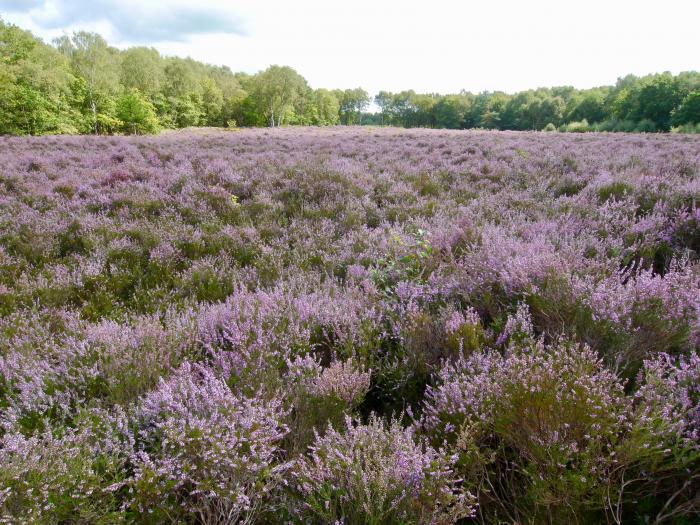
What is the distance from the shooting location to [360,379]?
2.00 meters

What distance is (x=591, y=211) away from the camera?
4949mm

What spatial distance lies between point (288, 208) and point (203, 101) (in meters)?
69.9

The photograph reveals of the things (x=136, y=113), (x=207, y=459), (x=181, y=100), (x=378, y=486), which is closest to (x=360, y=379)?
(x=378, y=486)

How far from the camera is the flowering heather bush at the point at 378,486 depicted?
4.31 feet

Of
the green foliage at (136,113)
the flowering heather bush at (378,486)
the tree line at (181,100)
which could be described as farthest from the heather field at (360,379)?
the green foliage at (136,113)

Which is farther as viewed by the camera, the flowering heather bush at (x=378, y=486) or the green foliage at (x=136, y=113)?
the green foliage at (x=136, y=113)

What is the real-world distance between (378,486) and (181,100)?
68.6 m

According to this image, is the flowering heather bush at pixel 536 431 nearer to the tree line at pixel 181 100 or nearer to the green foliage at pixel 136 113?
the tree line at pixel 181 100

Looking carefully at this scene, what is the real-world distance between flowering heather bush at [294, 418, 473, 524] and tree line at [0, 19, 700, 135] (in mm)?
40609

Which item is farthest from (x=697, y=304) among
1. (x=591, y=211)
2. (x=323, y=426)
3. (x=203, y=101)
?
(x=203, y=101)

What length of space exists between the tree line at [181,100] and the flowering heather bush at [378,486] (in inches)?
1599

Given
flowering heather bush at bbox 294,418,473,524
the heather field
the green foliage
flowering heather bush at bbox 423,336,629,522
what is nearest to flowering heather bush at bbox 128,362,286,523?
the heather field

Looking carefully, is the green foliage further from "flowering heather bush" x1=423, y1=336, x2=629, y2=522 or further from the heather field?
"flowering heather bush" x1=423, y1=336, x2=629, y2=522

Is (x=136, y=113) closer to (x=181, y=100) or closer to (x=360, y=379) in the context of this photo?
(x=181, y=100)
